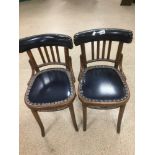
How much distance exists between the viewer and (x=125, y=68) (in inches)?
89.5

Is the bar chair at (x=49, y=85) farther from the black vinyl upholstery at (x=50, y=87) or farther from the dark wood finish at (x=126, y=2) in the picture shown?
the dark wood finish at (x=126, y=2)

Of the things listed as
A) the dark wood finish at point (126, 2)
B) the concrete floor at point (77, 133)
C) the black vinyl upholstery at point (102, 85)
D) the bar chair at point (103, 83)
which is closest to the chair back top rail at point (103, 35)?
the bar chair at point (103, 83)

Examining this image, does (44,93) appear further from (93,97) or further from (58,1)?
(58,1)

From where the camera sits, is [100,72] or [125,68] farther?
[125,68]

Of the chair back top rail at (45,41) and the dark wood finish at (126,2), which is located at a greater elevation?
the chair back top rail at (45,41)

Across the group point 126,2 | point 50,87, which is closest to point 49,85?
point 50,87

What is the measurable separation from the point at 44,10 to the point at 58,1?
0.57m

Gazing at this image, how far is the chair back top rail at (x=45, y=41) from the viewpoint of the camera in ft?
A: 4.65

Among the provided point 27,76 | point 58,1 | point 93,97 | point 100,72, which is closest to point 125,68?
point 100,72

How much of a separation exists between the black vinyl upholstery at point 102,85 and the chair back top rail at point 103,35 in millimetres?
273

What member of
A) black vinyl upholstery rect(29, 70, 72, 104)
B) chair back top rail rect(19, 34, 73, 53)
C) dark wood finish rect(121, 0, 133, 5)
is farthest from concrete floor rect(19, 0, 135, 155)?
dark wood finish rect(121, 0, 133, 5)
